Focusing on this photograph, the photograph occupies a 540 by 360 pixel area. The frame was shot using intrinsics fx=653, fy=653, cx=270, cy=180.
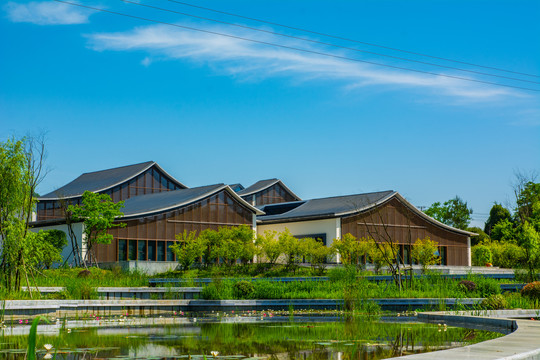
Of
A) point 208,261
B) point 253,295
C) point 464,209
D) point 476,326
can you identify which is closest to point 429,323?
point 476,326

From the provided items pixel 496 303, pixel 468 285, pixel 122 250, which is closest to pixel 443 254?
pixel 122 250

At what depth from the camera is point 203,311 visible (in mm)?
17891

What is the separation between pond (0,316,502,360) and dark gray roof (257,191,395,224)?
27521 millimetres

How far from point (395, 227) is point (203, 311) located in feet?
91.6

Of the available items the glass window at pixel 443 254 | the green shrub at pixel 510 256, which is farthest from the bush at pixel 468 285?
the glass window at pixel 443 254

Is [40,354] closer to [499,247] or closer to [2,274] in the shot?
[2,274]

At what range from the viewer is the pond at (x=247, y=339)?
8227mm

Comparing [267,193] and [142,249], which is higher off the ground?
[267,193]

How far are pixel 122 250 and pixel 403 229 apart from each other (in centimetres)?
1905

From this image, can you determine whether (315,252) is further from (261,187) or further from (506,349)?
(506,349)

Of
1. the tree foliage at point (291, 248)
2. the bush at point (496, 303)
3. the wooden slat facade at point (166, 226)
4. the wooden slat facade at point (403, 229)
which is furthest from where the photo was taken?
the wooden slat facade at point (403, 229)

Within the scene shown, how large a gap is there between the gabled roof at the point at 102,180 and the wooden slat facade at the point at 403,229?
55.2 feet

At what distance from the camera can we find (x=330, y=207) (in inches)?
1711

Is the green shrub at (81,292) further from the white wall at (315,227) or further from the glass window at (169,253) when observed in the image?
the white wall at (315,227)
